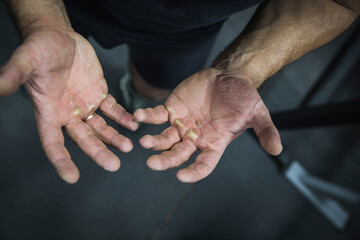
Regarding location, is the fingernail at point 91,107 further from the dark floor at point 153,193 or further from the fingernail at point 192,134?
the dark floor at point 153,193

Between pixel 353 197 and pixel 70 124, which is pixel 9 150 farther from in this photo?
pixel 353 197

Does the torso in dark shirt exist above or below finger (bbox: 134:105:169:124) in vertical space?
above

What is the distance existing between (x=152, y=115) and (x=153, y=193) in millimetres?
830

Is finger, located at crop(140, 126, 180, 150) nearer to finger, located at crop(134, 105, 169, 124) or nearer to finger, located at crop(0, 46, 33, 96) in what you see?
finger, located at crop(134, 105, 169, 124)

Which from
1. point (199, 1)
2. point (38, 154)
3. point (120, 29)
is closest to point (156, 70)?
point (120, 29)

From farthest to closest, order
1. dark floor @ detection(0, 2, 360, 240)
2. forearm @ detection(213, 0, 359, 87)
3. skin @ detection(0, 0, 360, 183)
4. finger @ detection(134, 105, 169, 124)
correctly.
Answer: dark floor @ detection(0, 2, 360, 240)
forearm @ detection(213, 0, 359, 87)
finger @ detection(134, 105, 169, 124)
skin @ detection(0, 0, 360, 183)

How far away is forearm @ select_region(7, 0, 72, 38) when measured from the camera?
26.2 inches

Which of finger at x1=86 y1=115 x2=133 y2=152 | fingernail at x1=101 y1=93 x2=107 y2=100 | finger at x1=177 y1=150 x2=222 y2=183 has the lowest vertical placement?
finger at x1=177 y1=150 x2=222 y2=183

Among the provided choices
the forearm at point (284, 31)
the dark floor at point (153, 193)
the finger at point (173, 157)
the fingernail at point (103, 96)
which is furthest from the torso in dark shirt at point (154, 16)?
the dark floor at point (153, 193)

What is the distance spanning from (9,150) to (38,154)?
0.13 m

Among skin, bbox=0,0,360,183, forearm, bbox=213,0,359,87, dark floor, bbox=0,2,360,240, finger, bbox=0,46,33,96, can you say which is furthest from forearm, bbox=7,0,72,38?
dark floor, bbox=0,2,360,240

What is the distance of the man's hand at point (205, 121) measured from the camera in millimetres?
665

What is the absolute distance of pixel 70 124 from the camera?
0.68 metres

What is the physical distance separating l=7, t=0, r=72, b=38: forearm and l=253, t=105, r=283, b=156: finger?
1.82ft
